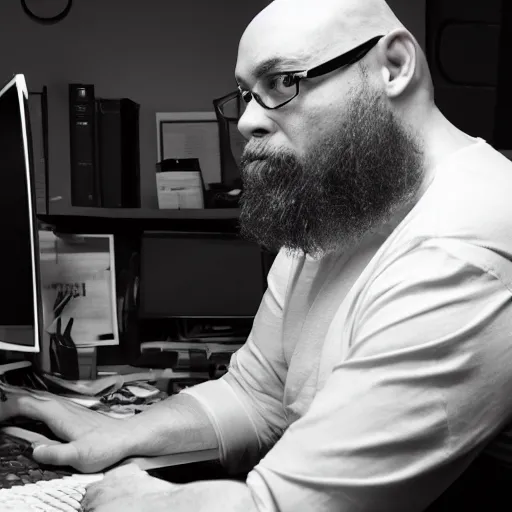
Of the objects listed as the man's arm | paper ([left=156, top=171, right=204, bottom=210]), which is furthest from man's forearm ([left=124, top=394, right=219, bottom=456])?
paper ([left=156, top=171, right=204, bottom=210])

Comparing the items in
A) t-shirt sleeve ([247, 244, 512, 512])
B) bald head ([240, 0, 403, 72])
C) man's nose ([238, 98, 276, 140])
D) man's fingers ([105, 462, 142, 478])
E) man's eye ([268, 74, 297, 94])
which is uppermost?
bald head ([240, 0, 403, 72])

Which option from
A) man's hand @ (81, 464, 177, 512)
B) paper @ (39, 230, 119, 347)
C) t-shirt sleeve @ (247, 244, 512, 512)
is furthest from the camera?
paper @ (39, 230, 119, 347)

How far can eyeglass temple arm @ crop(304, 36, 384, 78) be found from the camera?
981 millimetres

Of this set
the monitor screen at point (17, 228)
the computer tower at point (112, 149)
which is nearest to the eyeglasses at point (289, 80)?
the monitor screen at point (17, 228)

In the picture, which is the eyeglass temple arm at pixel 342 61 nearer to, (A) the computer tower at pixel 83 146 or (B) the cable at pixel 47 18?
(A) the computer tower at pixel 83 146

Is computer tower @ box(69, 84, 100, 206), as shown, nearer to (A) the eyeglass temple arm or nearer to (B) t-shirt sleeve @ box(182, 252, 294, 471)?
(B) t-shirt sleeve @ box(182, 252, 294, 471)

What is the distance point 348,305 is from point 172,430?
373mm

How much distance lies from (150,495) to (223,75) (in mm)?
1521

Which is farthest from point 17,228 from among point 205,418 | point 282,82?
point 282,82

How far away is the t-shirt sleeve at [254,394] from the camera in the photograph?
118cm

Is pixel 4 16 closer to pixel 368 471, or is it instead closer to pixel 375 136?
pixel 375 136

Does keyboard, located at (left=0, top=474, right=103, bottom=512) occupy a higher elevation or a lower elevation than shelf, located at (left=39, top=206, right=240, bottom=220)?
lower

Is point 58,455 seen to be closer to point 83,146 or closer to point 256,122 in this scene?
point 256,122

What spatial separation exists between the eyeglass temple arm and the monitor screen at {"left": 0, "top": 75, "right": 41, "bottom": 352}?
0.54 m
